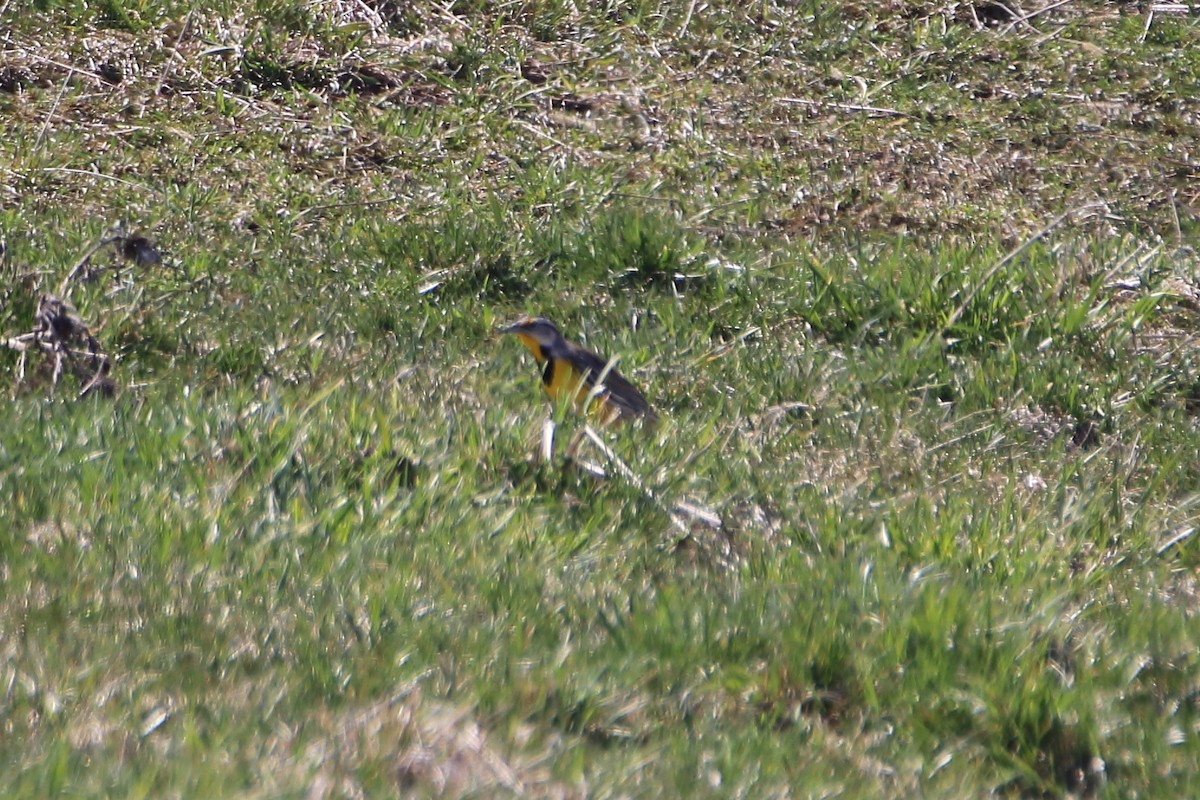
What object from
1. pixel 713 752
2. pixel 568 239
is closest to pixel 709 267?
pixel 568 239

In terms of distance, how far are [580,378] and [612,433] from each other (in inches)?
18.7

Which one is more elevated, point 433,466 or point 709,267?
point 433,466

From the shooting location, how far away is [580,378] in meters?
6.05

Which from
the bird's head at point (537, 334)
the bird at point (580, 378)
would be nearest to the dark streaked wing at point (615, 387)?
the bird at point (580, 378)

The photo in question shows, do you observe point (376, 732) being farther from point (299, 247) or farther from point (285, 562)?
point (299, 247)

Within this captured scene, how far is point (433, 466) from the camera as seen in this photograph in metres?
5.07

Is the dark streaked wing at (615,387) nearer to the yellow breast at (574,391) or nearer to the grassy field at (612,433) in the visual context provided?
the yellow breast at (574,391)

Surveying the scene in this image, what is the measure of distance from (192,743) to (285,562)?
0.96 m

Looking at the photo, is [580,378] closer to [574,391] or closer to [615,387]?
[615,387]

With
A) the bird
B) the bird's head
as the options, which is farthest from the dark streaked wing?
the bird's head

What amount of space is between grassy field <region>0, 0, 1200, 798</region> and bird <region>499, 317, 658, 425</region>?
16 cm

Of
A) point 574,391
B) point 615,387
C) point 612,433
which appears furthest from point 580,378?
point 612,433

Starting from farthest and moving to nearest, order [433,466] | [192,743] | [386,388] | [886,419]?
[886,419]
[386,388]
[433,466]
[192,743]

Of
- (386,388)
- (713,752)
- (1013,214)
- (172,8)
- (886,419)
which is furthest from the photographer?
(172,8)
